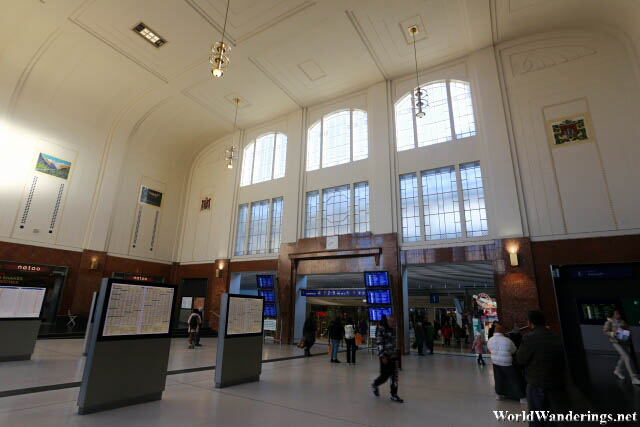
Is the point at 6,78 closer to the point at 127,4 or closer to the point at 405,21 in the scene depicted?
the point at 127,4

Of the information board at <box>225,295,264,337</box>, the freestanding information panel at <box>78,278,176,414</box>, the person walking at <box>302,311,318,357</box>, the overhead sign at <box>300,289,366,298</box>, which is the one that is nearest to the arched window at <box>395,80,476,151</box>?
the overhead sign at <box>300,289,366,298</box>

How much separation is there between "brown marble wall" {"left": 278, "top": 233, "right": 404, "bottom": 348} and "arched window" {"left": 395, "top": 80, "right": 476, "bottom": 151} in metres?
4.02

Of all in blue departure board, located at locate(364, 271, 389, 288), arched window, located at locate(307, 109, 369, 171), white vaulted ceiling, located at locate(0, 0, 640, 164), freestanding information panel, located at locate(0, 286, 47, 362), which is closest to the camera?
freestanding information panel, located at locate(0, 286, 47, 362)

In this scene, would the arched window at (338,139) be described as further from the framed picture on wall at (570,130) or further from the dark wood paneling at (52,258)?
the dark wood paneling at (52,258)

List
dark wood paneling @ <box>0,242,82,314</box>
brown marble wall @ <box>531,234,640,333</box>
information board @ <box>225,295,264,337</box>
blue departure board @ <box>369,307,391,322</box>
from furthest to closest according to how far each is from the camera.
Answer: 1. dark wood paneling @ <box>0,242,82,314</box>
2. blue departure board @ <box>369,307,391,322</box>
3. brown marble wall @ <box>531,234,640,333</box>
4. information board @ <box>225,295,264,337</box>

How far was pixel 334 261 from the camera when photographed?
42.4 feet

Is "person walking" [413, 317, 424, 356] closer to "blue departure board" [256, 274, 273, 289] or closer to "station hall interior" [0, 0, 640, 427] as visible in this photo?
"station hall interior" [0, 0, 640, 427]

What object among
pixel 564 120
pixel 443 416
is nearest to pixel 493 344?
pixel 443 416

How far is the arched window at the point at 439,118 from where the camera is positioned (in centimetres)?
1191

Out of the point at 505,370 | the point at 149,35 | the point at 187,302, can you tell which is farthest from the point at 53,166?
the point at 505,370

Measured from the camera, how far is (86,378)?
386 cm

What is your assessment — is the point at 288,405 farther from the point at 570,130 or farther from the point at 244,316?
the point at 570,130

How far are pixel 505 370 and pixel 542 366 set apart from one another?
7.81 ft

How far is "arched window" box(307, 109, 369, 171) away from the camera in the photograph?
13883 mm
